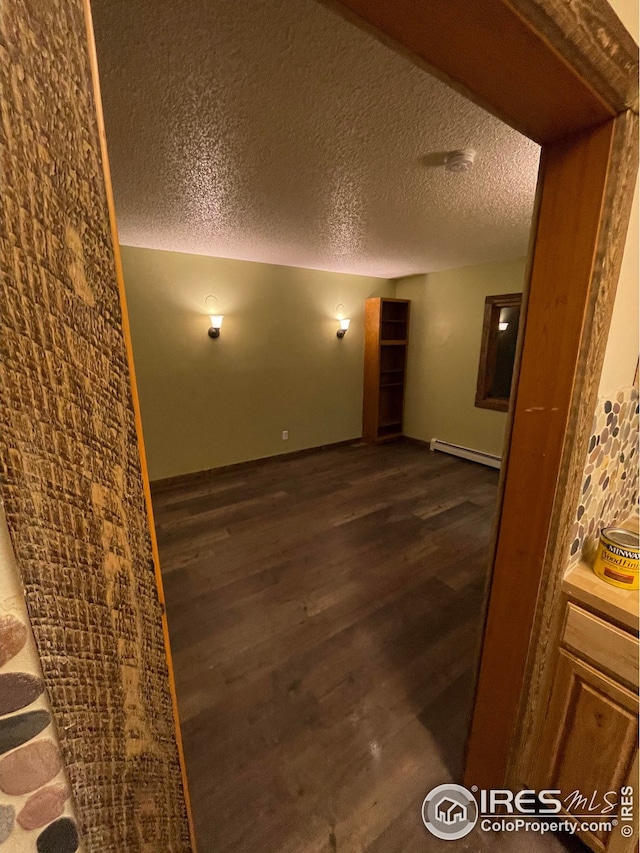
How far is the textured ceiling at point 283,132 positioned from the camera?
1.00 metres

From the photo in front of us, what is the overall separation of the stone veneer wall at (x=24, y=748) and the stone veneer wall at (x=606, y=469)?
3.78ft

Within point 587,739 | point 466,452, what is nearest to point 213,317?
point 466,452

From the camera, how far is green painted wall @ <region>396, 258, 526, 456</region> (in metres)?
4.08

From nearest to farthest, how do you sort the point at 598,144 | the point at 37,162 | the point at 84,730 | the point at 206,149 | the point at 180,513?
the point at 37,162
the point at 84,730
the point at 598,144
the point at 206,149
the point at 180,513

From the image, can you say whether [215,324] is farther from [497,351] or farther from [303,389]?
[497,351]

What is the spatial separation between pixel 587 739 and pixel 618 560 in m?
0.54

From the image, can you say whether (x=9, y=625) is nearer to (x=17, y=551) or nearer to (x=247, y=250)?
(x=17, y=551)

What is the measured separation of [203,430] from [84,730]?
12.0ft

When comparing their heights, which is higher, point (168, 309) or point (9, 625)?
point (168, 309)

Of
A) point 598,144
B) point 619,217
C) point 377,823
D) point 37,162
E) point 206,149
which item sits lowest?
point 377,823

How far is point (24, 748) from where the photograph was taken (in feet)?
1.14

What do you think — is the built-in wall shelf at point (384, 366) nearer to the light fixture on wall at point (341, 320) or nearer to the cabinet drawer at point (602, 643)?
the light fixture on wall at point (341, 320)

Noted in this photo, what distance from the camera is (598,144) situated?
29.6 inches

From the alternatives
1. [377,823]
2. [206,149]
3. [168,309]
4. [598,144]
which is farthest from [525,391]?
[168,309]
